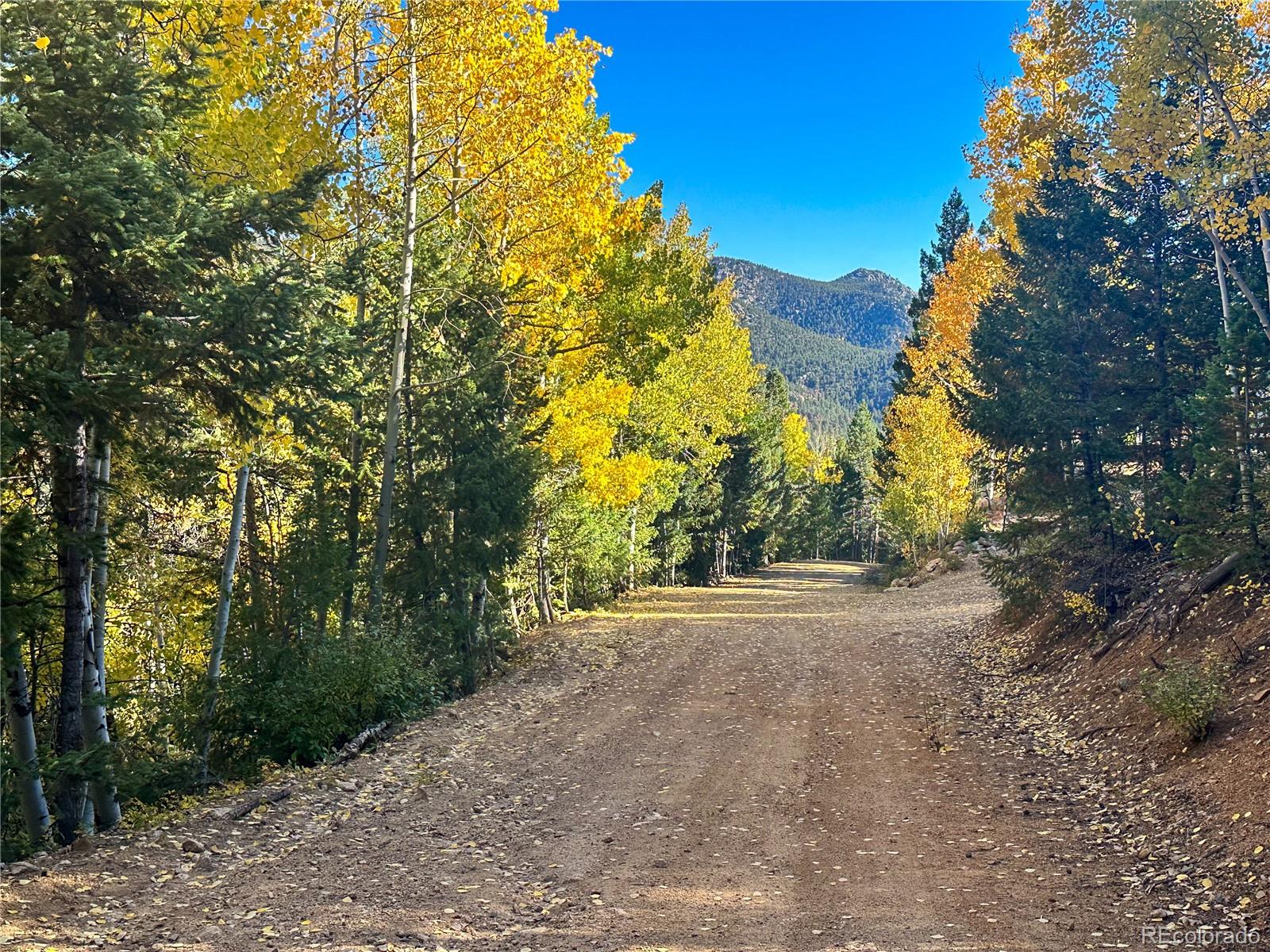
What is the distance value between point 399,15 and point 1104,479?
13343mm

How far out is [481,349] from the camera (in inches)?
538

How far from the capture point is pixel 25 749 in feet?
22.7

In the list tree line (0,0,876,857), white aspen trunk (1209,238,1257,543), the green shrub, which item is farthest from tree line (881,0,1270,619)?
tree line (0,0,876,857)

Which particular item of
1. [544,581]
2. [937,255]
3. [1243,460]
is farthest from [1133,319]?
[937,255]

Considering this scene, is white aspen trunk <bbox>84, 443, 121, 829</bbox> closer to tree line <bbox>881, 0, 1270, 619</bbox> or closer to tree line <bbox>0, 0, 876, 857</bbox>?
tree line <bbox>0, 0, 876, 857</bbox>

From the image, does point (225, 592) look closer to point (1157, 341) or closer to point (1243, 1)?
point (1157, 341)

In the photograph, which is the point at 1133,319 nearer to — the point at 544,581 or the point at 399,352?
the point at 399,352

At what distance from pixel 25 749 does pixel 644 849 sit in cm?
556

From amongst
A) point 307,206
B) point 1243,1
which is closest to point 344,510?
point 307,206

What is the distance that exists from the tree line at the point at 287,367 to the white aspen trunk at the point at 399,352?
0.22 feet

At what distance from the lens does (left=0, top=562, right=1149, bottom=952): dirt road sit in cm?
521

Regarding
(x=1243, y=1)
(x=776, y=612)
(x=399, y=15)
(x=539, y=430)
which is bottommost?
(x=776, y=612)

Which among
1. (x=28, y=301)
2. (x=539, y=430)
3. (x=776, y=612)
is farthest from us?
(x=776, y=612)

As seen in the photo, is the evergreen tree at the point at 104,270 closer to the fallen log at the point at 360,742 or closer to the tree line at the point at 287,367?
the tree line at the point at 287,367
